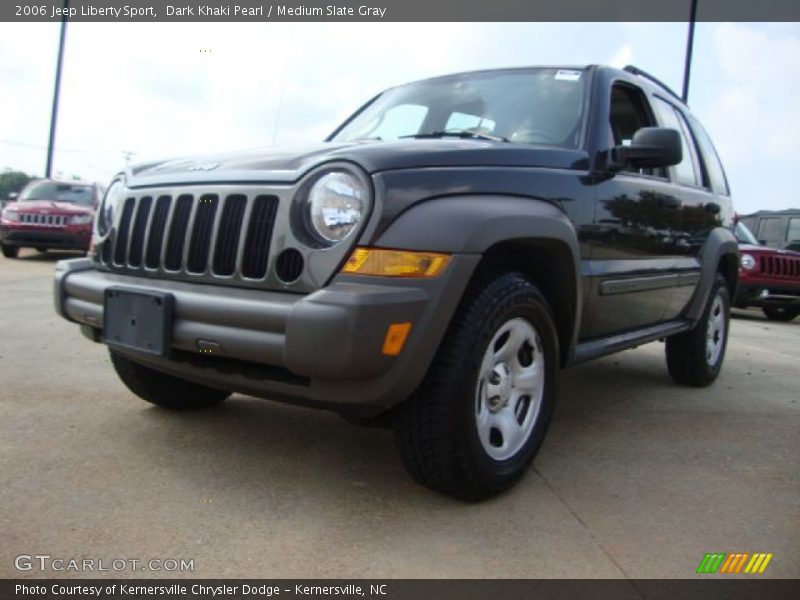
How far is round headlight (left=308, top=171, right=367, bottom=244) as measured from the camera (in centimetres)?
215

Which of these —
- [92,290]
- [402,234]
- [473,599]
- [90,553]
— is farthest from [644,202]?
[90,553]

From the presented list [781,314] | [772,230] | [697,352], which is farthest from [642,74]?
[772,230]

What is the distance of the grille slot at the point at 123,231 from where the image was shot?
8.96ft

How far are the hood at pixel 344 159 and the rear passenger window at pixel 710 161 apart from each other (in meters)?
2.26

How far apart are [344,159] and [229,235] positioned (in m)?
0.49

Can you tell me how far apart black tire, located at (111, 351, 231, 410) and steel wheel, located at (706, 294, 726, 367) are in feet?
10.9

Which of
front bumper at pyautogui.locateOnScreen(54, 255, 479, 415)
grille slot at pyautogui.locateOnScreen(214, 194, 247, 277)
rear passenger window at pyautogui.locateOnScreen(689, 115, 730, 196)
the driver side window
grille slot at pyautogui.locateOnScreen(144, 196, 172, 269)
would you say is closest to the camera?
front bumper at pyautogui.locateOnScreen(54, 255, 479, 415)

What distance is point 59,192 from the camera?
466 inches

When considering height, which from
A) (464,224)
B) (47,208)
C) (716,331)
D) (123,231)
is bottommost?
→ (47,208)

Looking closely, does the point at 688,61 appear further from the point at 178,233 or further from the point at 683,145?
the point at 178,233

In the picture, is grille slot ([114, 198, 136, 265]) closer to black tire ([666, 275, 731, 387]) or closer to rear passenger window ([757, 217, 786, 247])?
black tire ([666, 275, 731, 387])

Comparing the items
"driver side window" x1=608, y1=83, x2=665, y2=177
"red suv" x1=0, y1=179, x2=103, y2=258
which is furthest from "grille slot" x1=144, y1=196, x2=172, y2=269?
"red suv" x1=0, y1=179, x2=103, y2=258

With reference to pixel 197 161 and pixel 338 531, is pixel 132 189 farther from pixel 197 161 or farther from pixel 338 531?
pixel 338 531

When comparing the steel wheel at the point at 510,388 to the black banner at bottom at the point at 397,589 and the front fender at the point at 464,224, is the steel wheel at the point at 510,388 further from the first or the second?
the black banner at bottom at the point at 397,589
